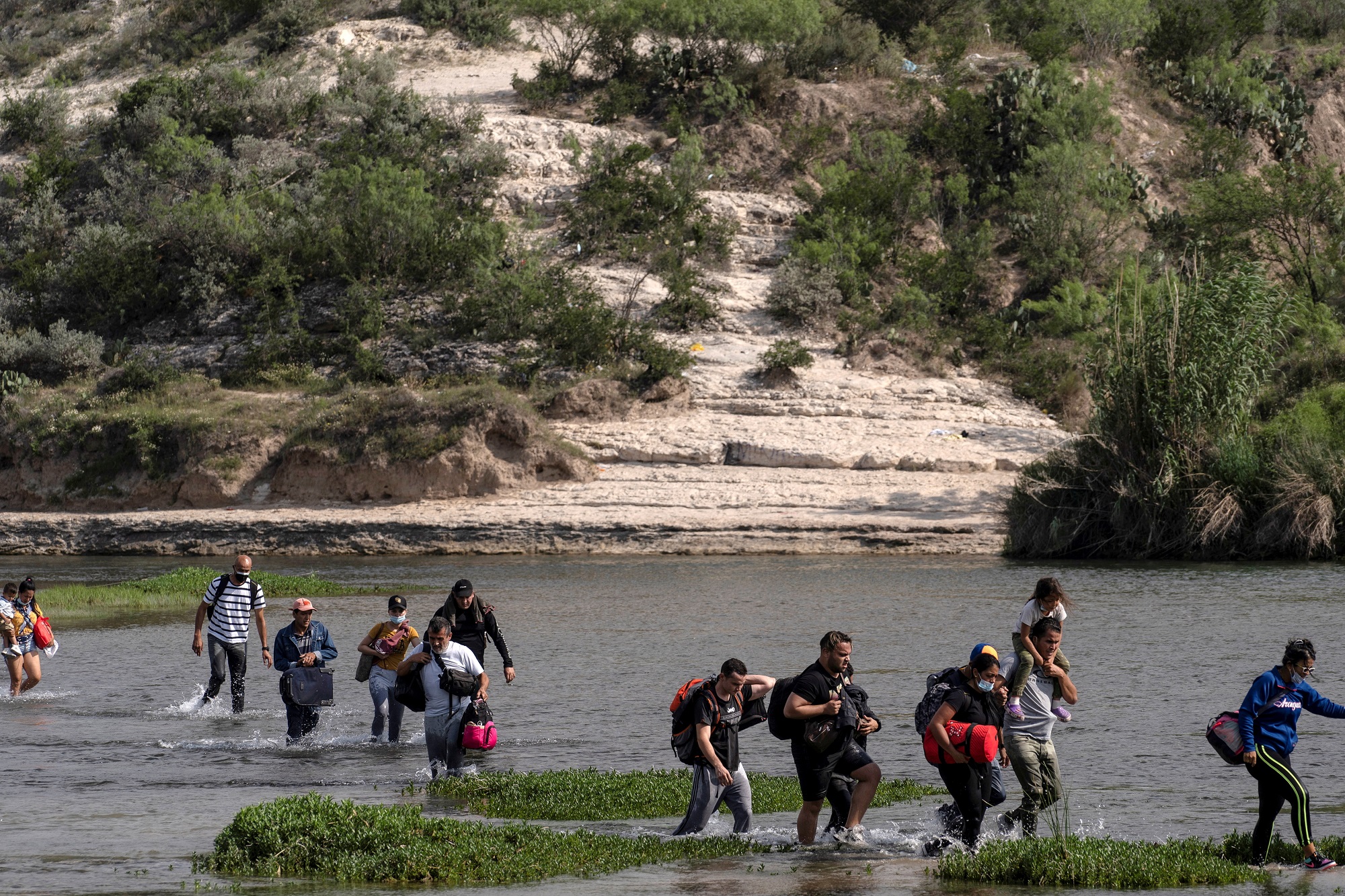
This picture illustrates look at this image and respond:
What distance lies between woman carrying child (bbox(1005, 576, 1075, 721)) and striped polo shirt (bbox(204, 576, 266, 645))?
870cm

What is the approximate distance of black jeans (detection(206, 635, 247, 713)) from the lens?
15.5 metres

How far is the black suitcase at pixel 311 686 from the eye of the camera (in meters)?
13.4

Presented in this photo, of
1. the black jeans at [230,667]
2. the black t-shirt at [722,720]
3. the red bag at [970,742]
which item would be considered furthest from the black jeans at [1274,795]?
the black jeans at [230,667]

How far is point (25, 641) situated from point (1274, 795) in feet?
46.7

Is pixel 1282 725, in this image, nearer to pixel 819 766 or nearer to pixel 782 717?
pixel 819 766

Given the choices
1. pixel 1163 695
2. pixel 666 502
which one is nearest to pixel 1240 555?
pixel 666 502

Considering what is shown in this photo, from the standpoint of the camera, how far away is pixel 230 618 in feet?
50.5

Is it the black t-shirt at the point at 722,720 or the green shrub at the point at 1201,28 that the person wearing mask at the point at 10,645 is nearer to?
the black t-shirt at the point at 722,720

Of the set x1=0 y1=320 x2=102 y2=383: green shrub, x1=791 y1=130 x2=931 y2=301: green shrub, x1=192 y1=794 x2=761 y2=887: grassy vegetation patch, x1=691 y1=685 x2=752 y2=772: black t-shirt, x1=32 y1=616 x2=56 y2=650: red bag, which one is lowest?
x1=192 y1=794 x2=761 y2=887: grassy vegetation patch

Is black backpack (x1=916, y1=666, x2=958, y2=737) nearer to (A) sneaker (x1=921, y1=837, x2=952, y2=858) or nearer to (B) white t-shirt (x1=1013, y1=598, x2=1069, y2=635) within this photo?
(A) sneaker (x1=921, y1=837, x2=952, y2=858)

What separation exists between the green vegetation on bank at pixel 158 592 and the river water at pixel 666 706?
4.03 ft

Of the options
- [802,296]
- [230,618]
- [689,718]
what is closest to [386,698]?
[230,618]

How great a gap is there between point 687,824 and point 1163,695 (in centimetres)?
785

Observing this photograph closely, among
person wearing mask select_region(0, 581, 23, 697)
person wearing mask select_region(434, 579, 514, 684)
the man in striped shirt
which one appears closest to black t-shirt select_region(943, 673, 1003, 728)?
person wearing mask select_region(434, 579, 514, 684)
